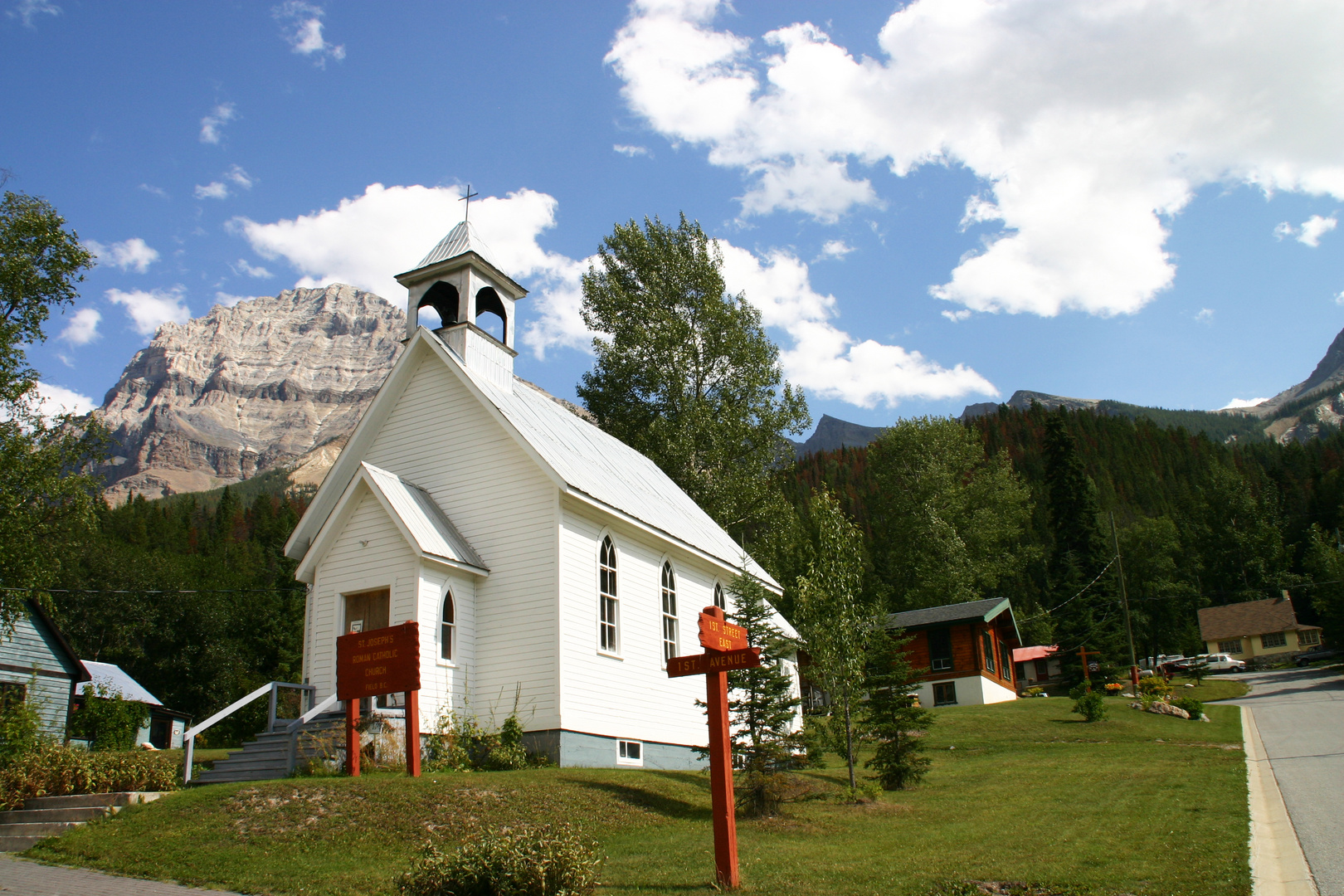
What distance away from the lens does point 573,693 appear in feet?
56.1

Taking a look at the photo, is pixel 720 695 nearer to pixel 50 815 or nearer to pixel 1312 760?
pixel 50 815

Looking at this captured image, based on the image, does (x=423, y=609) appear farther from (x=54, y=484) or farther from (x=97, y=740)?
(x=97, y=740)

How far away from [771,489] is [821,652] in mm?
20611

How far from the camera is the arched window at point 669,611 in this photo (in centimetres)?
2120

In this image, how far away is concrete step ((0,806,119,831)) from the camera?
39.4 feet

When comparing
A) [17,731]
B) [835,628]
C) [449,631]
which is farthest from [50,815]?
[835,628]

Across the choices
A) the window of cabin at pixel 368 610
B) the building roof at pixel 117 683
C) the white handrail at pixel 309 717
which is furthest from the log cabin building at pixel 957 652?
the building roof at pixel 117 683

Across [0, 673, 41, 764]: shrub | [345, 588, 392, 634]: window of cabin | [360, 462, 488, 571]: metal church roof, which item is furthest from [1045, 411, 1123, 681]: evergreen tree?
[0, 673, 41, 764]: shrub

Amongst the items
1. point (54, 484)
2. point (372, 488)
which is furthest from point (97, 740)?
point (372, 488)

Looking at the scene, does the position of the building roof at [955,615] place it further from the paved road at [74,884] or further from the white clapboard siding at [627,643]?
the paved road at [74,884]

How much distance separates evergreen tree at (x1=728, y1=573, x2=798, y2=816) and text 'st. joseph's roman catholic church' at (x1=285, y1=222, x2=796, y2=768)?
1.62 metres

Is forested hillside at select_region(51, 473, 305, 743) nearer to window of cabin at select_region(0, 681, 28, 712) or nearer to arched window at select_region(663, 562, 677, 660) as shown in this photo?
window of cabin at select_region(0, 681, 28, 712)

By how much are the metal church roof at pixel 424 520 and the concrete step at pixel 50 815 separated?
5979mm

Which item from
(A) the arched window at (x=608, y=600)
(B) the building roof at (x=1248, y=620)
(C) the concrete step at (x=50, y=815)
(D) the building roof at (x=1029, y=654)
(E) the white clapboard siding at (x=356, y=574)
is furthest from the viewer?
(B) the building roof at (x=1248, y=620)
